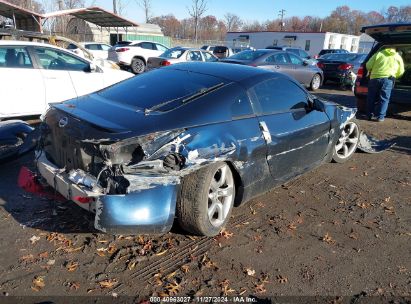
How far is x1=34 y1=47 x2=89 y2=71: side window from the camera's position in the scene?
23.4ft

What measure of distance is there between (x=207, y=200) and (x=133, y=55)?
16406mm

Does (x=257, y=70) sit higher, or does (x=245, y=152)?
(x=257, y=70)

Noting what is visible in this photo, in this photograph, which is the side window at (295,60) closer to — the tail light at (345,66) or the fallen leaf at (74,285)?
the tail light at (345,66)

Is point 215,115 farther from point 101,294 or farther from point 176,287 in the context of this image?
point 101,294

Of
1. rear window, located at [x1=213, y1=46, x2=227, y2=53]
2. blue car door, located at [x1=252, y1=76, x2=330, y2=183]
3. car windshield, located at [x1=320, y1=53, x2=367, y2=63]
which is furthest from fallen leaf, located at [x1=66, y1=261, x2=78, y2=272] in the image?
rear window, located at [x1=213, y1=46, x2=227, y2=53]

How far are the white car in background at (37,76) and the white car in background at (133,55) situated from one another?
35.6 ft

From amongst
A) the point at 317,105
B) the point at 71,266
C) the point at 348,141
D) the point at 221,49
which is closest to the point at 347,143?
the point at 348,141

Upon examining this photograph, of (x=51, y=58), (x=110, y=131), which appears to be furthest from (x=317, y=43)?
(x=110, y=131)

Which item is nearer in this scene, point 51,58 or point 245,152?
point 245,152

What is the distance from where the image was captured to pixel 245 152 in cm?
351

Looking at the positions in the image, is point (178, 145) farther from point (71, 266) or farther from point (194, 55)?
point (194, 55)

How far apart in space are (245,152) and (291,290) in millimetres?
1255

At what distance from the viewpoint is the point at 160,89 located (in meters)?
3.82

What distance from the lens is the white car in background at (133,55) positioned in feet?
59.6
